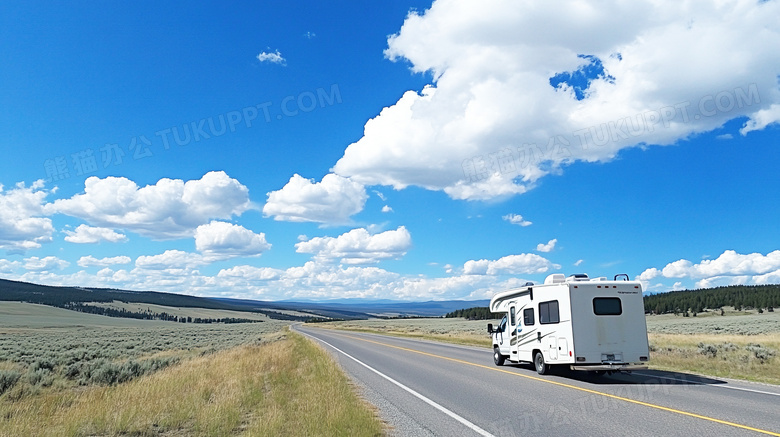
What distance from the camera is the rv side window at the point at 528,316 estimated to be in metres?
16.5

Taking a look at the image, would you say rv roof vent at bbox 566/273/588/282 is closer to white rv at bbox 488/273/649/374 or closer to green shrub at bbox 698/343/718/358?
white rv at bbox 488/273/649/374

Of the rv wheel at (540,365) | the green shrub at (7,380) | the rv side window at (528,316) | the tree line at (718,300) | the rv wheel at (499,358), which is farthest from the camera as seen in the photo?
the tree line at (718,300)

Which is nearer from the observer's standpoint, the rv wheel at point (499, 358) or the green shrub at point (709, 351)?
the rv wheel at point (499, 358)

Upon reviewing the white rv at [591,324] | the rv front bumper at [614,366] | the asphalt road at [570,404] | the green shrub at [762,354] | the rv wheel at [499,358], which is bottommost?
the asphalt road at [570,404]

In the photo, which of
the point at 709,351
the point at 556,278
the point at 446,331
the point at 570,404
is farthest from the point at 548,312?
the point at 446,331

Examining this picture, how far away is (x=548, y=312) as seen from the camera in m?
15.5

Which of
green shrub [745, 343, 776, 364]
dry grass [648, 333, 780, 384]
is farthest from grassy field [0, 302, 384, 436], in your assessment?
green shrub [745, 343, 776, 364]

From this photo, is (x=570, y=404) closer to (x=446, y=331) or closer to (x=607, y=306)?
(x=607, y=306)

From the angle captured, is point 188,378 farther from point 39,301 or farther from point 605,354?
point 39,301

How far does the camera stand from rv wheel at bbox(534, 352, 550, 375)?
1572 centimetres

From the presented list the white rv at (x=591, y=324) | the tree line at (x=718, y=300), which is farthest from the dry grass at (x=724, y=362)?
the tree line at (x=718, y=300)

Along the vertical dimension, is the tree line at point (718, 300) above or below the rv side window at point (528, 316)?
above

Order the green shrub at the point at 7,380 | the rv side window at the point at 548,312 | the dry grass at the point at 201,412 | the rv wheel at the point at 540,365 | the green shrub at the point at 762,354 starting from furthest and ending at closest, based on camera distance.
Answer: the green shrub at the point at 762,354 < the rv wheel at the point at 540,365 < the rv side window at the point at 548,312 < the green shrub at the point at 7,380 < the dry grass at the point at 201,412

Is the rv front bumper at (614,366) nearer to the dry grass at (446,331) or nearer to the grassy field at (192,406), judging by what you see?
the grassy field at (192,406)
